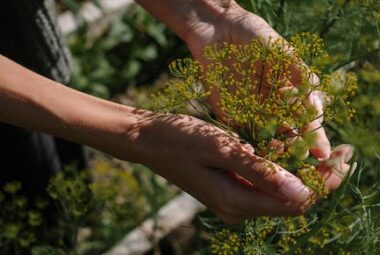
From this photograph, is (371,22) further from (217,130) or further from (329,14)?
(217,130)

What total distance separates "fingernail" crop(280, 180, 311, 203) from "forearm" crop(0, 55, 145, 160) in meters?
0.33

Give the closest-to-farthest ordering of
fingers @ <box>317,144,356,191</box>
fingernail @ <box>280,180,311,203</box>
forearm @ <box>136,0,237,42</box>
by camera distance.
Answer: fingernail @ <box>280,180,311,203</box>
fingers @ <box>317,144,356,191</box>
forearm @ <box>136,0,237,42</box>

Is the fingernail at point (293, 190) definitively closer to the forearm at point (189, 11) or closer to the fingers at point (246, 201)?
the fingers at point (246, 201)

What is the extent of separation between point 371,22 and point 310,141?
935 millimetres

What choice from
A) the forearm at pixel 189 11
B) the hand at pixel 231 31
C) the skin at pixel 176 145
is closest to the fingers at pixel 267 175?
the skin at pixel 176 145

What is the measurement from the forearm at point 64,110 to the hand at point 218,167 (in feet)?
0.19

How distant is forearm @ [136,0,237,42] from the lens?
1821 millimetres

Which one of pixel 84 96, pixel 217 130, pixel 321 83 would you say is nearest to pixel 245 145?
pixel 217 130

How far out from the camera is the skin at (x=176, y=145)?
1.37m

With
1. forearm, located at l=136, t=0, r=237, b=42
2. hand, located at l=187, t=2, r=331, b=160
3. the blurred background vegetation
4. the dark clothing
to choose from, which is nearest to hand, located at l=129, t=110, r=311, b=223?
the blurred background vegetation

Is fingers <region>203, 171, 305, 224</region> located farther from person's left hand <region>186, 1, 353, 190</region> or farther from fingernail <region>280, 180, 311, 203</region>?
person's left hand <region>186, 1, 353, 190</region>

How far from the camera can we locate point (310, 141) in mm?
1316

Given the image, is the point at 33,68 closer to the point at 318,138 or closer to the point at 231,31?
the point at 231,31

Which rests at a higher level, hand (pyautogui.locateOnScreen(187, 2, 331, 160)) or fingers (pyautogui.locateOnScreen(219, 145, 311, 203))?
hand (pyautogui.locateOnScreen(187, 2, 331, 160))
